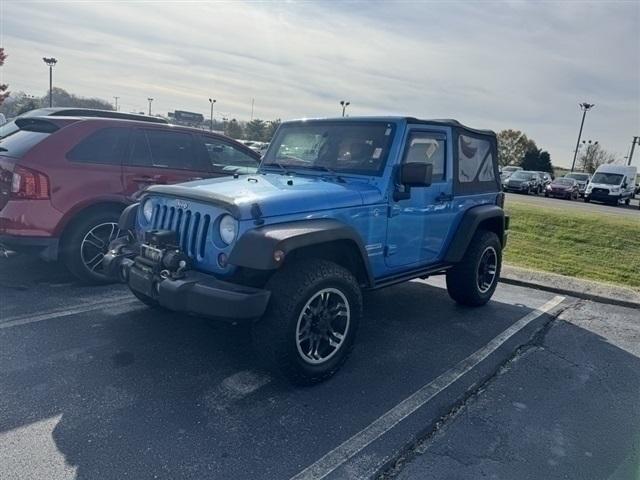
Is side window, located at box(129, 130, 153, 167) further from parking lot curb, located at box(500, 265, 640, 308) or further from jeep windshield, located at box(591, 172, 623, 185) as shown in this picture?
jeep windshield, located at box(591, 172, 623, 185)

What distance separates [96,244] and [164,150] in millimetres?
1432

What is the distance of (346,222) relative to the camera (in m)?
3.80

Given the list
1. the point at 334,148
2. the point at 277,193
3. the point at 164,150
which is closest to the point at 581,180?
the point at 164,150

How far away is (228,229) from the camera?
334 centimetres

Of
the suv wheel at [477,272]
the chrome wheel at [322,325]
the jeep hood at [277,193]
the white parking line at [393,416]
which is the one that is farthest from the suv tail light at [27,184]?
the suv wheel at [477,272]

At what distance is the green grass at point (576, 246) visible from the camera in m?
7.85

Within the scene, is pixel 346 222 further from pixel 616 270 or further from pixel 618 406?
pixel 616 270

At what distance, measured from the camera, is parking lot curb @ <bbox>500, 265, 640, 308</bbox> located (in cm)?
628

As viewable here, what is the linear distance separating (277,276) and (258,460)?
3.81 ft

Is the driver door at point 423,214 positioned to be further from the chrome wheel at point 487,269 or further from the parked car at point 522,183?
the parked car at point 522,183

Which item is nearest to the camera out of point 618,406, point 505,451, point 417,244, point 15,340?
point 505,451

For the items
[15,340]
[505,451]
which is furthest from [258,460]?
[15,340]

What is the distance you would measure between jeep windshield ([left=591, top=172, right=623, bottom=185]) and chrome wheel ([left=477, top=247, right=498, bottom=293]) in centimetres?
2560

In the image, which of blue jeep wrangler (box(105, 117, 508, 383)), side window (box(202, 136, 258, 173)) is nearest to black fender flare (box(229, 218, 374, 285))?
blue jeep wrangler (box(105, 117, 508, 383))
